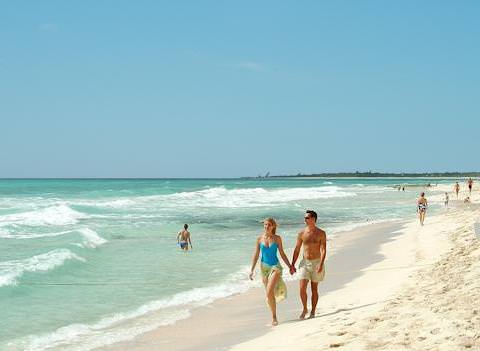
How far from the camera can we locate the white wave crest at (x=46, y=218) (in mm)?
27203

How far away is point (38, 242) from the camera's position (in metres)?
19.0

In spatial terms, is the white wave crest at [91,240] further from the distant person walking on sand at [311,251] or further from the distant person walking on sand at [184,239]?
the distant person walking on sand at [311,251]

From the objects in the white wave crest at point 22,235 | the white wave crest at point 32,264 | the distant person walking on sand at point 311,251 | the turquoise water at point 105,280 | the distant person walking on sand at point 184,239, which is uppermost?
the distant person walking on sand at point 311,251

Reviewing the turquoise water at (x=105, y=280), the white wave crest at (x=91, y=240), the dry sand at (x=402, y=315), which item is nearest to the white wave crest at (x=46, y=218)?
the turquoise water at (x=105, y=280)

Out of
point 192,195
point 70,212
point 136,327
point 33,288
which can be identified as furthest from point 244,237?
point 192,195

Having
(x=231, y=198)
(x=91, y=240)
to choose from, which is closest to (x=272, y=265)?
(x=91, y=240)

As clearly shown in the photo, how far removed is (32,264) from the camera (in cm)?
1362

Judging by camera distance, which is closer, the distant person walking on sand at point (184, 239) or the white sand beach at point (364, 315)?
the white sand beach at point (364, 315)

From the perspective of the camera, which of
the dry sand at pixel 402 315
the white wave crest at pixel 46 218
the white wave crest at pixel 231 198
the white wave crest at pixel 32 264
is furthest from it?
the white wave crest at pixel 231 198

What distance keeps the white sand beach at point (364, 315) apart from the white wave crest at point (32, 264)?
15.1ft

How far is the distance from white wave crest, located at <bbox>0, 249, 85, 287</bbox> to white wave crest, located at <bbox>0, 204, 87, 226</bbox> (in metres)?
12.0

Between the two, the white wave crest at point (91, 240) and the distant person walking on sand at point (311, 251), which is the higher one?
the distant person walking on sand at point (311, 251)

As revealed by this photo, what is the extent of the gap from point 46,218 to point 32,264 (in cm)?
1663

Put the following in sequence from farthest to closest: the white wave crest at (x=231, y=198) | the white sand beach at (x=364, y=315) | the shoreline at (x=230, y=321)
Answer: the white wave crest at (x=231, y=198), the shoreline at (x=230, y=321), the white sand beach at (x=364, y=315)
